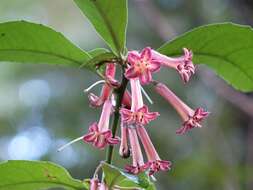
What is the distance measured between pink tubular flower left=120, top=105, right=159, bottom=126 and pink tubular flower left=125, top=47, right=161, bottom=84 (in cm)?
6

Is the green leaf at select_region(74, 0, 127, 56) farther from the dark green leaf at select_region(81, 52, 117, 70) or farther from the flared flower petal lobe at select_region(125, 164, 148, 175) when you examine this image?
the flared flower petal lobe at select_region(125, 164, 148, 175)

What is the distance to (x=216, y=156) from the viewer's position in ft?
10.00

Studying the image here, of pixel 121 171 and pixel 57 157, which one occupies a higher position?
pixel 57 157

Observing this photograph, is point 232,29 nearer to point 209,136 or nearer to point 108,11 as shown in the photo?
point 108,11

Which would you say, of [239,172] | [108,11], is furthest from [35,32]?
[239,172]

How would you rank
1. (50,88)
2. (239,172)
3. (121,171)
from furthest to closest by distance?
(50,88), (239,172), (121,171)

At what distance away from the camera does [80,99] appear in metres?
4.83

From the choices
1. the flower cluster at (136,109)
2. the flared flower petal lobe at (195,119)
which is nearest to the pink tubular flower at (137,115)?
the flower cluster at (136,109)

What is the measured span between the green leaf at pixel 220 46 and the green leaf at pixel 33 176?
313 millimetres

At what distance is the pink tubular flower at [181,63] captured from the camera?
0.97 m

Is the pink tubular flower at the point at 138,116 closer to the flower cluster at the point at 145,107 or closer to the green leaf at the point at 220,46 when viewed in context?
the flower cluster at the point at 145,107

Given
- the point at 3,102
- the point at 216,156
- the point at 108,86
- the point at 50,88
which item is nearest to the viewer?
the point at 108,86

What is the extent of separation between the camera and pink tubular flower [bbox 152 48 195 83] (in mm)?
968

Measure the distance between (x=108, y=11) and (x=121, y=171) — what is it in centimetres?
32
